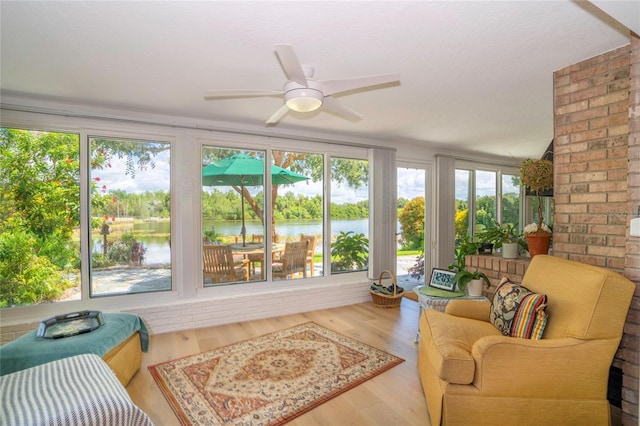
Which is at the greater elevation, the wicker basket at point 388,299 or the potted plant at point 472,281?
the potted plant at point 472,281

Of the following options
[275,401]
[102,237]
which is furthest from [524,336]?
[102,237]

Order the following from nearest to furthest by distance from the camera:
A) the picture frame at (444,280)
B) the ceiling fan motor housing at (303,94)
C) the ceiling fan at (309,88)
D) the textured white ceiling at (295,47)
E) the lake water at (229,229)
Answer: the textured white ceiling at (295,47) < the ceiling fan at (309,88) < the ceiling fan motor housing at (303,94) < the picture frame at (444,280) < the lake water at (229,229)

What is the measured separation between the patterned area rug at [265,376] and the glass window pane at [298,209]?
3.98 ft

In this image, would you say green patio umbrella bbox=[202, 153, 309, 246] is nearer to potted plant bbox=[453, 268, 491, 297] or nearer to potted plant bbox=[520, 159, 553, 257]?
potted plant bbox=[453, 268, 491, 297]

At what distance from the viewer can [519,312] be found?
1950 mm

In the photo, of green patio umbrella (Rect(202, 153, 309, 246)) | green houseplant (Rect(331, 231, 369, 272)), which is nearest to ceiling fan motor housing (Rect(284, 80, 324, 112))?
green patio umbrella (Rect(202, 153, 309, 246))

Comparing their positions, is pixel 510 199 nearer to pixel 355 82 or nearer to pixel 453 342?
pixel 453 342

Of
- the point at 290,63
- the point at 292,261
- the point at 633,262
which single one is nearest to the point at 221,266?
the point at 292,261

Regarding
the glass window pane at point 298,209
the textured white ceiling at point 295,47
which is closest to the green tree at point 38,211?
the textured white ceiling at point 295,47

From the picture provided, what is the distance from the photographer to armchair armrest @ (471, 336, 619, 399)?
165cm

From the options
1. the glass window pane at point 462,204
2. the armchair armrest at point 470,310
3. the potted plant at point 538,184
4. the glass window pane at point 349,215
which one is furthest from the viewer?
the glass window pane at point 462,204

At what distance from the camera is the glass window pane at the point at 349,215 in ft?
14.8

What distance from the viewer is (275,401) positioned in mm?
2137

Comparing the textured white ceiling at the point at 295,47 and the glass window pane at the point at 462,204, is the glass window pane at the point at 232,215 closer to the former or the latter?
the textured white ceiling at the point at 295,47
